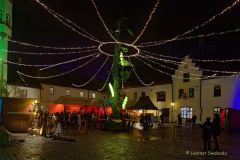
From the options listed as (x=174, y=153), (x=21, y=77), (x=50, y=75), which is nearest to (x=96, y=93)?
(x=50, y=75)

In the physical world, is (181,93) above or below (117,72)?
below

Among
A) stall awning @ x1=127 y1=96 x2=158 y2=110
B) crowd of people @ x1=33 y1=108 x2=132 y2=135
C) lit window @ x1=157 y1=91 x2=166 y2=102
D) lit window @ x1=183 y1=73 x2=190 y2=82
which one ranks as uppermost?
lit window @ x1=183 y1=73 x2=190 y2=82

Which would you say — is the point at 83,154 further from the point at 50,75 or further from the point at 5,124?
the point at 50,75

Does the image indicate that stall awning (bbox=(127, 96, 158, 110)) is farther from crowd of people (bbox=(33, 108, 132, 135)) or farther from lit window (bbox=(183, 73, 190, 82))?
lit window (bbox=(183, 73, 190, 82))

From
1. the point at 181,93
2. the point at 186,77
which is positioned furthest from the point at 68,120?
Result: the point at 181,93

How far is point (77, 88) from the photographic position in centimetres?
6538

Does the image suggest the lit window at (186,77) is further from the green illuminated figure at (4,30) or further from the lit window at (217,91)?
the green illuminated figure at (4,30)

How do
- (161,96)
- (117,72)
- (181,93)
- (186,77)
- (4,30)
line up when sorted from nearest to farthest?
1. (117,72)
2. (4,30)
3. (186,77)
4. (181,93)
5. (161,96)

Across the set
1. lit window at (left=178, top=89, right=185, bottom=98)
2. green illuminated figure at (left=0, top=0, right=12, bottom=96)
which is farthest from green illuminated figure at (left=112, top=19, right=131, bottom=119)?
lit window at (left=178, top=89, right=185, bottom=98)

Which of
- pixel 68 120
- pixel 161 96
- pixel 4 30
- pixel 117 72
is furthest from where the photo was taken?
pixel 161 96

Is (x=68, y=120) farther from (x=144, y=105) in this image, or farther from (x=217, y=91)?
(x=217, y=91)

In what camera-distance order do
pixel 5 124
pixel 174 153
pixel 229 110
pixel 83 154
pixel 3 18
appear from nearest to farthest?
pixel 83 154 < pixel 174 153 < pixel 5 124 < pixel 229 110 < pixel 3 18

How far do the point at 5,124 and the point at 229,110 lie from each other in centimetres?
2031

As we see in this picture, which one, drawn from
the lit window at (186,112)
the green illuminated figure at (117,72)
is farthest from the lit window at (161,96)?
the green illuminated figure at (117,72)
